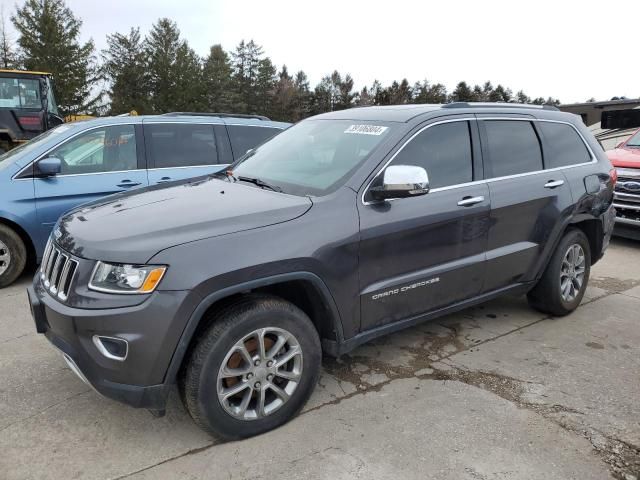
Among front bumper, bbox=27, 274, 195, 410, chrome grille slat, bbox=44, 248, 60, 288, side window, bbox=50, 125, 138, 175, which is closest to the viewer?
front bumper, bbox=27, 274, 195, 410

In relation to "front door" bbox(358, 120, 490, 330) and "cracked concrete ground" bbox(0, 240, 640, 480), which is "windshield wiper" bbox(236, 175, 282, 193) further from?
"cracked concrete ground" bbox(0, 240, 640, 480)

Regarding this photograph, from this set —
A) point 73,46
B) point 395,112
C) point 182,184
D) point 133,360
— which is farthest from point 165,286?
point 73,46

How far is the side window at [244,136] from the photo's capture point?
6355 mm

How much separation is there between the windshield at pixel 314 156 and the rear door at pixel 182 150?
84.2 inches

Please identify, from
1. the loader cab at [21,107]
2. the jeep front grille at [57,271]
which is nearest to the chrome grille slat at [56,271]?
the jeep front grille at [57,271]

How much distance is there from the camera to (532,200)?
12.9 ft

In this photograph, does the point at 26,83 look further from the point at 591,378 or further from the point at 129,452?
the point at 591,378

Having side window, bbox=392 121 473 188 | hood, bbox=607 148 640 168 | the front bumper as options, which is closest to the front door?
side window, bbox=392 121 473 188

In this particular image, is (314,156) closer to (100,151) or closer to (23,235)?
(100,151)

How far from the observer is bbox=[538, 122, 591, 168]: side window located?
427 cm

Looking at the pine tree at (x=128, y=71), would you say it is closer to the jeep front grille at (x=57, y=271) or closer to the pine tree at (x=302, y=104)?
the pine tree at (x=302, y=104)

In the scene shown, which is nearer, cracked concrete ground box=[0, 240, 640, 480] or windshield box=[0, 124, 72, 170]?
cracked concrete ground box=[0, 240, 640, 480]

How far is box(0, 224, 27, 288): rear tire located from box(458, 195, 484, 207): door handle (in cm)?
429

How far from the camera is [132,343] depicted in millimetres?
2338
